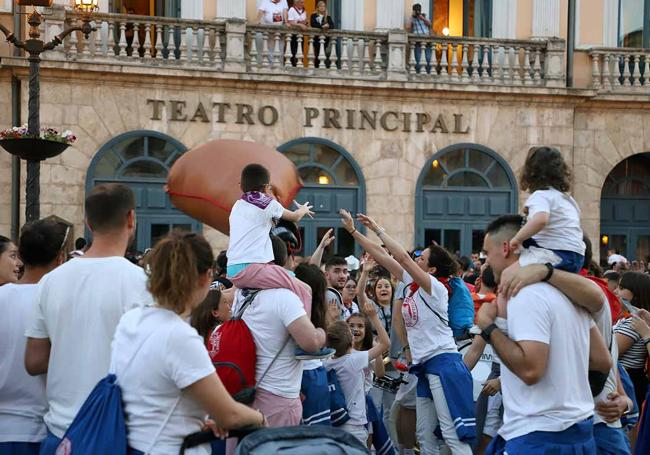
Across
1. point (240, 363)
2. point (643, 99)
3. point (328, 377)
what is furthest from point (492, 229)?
point (643, 99)

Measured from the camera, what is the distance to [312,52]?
20.2 meters

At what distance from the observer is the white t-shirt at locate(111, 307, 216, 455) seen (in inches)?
165

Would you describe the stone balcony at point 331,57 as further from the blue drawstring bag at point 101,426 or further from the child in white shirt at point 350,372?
the blue drawstring bag at point 101,426

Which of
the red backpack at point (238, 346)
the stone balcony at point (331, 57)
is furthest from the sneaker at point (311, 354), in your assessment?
the stone balcony at point (331, 57)

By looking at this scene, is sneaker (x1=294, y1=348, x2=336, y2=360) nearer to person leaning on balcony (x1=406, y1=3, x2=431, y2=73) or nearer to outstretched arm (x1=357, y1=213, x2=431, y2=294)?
outstretched arm (x1=357, y1=213, x2=431, y2=294)

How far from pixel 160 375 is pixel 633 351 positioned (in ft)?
16.2

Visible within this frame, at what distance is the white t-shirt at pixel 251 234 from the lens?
682 centimetres

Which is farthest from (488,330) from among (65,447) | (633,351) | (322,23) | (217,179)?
(322,23)

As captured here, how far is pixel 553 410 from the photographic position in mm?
4883

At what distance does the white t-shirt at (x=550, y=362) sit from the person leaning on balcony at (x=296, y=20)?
1582 centimetres

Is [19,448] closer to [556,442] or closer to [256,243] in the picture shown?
[256,243]

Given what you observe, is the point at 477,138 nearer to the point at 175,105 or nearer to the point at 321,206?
the point at 321,206

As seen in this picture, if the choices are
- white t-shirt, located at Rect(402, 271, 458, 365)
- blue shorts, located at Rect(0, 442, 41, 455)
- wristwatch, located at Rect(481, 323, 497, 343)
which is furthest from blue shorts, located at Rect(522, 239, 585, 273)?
white t-shirt, located at Rect(402, 271, 458, 365)

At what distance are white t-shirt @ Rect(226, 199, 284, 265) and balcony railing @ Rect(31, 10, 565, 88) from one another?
1280 centimetres
